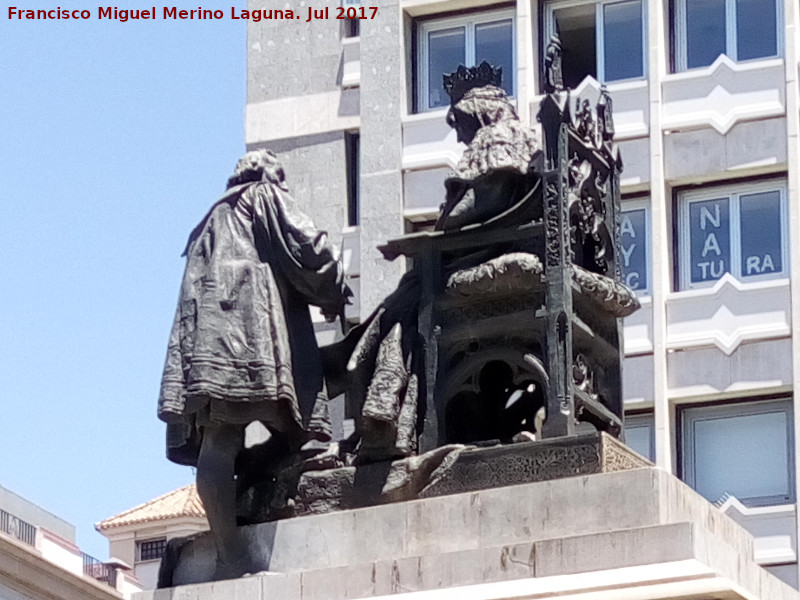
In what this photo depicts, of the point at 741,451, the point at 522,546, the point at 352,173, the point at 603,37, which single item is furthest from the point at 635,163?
the point at 522,546

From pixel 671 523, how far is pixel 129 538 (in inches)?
1953

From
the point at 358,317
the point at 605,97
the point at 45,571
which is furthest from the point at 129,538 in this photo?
the point at 605,97

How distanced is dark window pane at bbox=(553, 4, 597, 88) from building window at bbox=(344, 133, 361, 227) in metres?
3.27

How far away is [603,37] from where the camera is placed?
39031 mm

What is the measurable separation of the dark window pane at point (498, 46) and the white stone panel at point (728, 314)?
404cm

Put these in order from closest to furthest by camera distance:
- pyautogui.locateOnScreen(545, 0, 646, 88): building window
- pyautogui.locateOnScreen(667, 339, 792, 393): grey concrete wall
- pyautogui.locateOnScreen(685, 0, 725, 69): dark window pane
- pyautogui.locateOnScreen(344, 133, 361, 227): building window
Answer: pyautogui.locateOnScreen(667, 339, 792, 393): grey concrete wall < pyautogui.locateOnScreen(685, 0, 725, 69): dark window pane < pyautogui.locateOnScreen(545, 0, 646, 88): building window < pyautogui.locateOnScreen(344, 133, 361, 227): building window

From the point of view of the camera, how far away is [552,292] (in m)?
19.6

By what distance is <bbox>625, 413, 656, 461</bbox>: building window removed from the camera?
3700cm

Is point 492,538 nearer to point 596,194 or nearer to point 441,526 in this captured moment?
point 441,526

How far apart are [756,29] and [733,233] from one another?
285 cm

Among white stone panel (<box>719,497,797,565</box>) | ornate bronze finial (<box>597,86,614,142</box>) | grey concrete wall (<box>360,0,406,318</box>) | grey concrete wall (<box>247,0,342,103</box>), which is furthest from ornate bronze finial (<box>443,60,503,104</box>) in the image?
grey concrete wall (<box>247,0,342,103</box>)

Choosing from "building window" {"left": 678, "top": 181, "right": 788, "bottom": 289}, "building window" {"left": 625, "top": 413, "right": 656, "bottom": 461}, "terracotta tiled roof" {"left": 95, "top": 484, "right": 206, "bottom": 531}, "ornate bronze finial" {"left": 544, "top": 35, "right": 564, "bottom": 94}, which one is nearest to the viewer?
"ornate bronze finial" {"left": 544, "top": 35, "right": 564, "bottom": 94}

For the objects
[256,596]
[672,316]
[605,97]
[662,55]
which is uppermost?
[662,55]

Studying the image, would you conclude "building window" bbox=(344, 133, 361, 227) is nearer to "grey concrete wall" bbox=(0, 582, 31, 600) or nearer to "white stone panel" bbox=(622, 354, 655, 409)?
"white stone panel" bbox=(622, 354, 655, 409)
